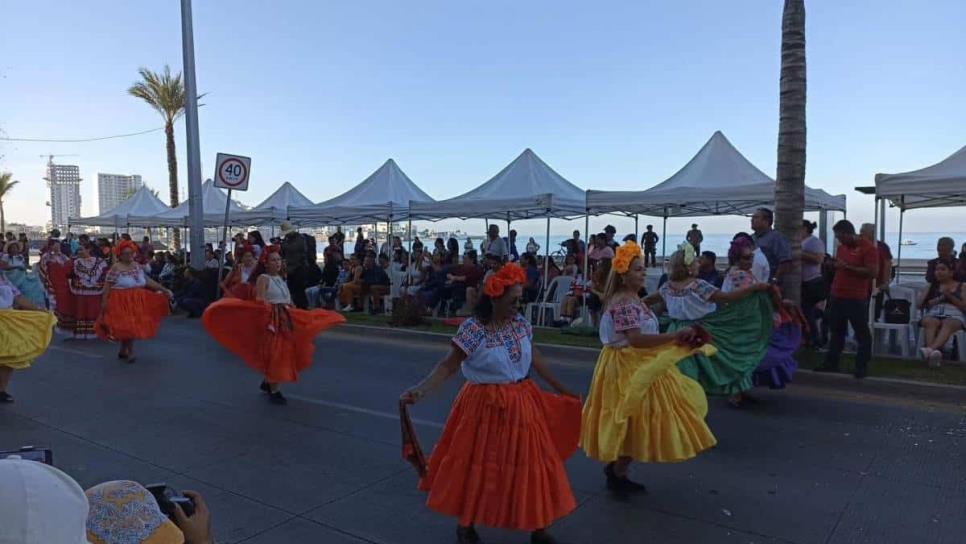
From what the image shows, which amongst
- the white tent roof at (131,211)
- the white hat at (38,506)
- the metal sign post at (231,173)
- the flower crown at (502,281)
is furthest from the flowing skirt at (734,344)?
the white tent roof at (131,211)

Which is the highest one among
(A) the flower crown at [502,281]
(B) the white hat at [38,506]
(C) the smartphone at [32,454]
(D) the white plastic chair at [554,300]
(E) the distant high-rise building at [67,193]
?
(E) the distant high-rise building at [67,193]

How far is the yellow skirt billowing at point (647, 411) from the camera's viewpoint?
4410mm

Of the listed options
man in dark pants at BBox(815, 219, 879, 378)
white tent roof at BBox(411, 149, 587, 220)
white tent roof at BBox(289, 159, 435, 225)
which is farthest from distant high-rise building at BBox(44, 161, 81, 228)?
man in dark pants at BBox(815, 219, 879, 378)

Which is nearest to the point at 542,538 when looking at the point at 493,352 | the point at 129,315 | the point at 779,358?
the point at 493,352

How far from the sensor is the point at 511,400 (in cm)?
378

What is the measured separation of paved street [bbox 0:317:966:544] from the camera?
4.33 metres

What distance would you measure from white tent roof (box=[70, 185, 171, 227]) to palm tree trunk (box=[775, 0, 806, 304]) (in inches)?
950

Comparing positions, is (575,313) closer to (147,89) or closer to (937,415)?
(937,415)

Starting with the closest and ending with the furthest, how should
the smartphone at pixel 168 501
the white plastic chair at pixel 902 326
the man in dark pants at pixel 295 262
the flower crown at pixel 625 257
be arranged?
the smartphone at pixel 168 501
the flower crown at pixel 625 257
the white plastic chair at pixel 902 326
the man in dark pants at pixel 295 262

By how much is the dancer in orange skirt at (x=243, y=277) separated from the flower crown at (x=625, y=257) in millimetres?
6111

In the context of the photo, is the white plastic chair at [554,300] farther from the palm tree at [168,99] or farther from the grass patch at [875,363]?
the palm tree at [168,99]

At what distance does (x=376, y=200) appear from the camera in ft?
55.8

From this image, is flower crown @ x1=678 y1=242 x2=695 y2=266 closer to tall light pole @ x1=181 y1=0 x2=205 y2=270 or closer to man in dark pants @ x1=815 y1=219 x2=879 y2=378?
man in dark pants @ x1=815 y1=219 x2=879 y2=378

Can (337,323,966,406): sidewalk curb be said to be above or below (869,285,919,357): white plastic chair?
below
